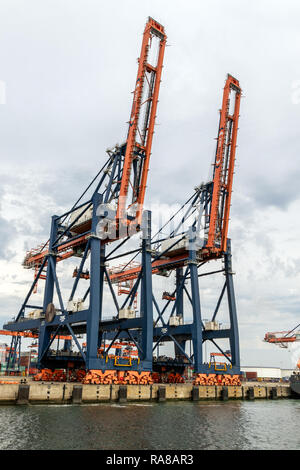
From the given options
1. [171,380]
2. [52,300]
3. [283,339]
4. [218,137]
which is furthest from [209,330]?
[283,339]

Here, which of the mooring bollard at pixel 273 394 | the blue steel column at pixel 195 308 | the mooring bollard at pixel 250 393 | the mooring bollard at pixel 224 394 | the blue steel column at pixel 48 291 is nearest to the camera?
the mooring bollard at pixel 224 394

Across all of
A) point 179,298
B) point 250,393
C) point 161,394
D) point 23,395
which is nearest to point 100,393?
point 161,394

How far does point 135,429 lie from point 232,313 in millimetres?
32574

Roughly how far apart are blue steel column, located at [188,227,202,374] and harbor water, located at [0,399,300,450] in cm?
1633

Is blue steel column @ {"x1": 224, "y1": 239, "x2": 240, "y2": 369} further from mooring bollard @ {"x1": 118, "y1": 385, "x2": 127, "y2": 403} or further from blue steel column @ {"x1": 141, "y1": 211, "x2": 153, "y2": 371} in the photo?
mooring bollard @ {"x1": 118, "y1": 385, "x2": 127, "y2": 403}

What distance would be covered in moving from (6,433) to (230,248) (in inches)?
1601

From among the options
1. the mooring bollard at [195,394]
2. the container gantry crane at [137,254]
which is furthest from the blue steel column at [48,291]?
the mooring bollard at [195,394]

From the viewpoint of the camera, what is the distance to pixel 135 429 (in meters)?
21.0

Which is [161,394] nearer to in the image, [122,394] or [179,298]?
[122,394]

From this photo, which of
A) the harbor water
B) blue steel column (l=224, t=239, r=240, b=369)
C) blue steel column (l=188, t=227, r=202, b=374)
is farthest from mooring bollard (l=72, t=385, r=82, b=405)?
blue steel column (l=224, t=239, r=240, b=369)

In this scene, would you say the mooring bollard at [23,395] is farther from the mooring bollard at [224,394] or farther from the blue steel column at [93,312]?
the mooring bollard at [224,394]

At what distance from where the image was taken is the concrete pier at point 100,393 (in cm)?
2867

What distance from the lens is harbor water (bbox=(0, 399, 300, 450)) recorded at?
17594 millimetres

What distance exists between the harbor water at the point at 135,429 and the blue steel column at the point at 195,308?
16.3m
